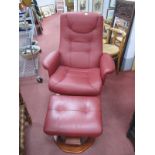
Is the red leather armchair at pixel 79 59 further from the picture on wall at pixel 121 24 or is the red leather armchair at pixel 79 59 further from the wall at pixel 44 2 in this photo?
the wall at pixel 44 2

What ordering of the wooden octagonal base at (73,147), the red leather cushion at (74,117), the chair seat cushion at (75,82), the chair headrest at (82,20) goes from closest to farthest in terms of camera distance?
the red leather cushion at (74,117)
the wooden octagonal base at (73,147)
the chair seat cushion at (75,82)
the chair headrest at (82,20)

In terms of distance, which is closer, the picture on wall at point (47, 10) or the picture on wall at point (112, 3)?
the picture on wall at point (112, 3)

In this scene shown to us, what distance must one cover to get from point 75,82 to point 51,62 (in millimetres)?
343

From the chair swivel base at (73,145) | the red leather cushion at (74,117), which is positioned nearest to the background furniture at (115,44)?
the red leather cushion at (74,117)

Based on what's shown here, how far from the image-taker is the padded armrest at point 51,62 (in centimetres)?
174

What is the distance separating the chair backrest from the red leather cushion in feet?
1.95

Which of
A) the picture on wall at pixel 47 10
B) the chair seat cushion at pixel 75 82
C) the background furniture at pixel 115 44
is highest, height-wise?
the picture on wall at pixel 47 10

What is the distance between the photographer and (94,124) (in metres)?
1.32

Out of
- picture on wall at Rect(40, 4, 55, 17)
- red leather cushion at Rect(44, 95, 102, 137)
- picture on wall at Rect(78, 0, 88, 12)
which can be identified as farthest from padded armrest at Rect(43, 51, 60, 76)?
picture on wall at Rect(40, 4, 55, 17)

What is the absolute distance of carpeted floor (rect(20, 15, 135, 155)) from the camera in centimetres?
153

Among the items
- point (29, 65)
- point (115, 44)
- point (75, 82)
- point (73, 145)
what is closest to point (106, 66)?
point (75, 82)

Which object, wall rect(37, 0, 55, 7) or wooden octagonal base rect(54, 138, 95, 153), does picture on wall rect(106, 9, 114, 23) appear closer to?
wooden octagonal base rect(54, 138, 95, 153)

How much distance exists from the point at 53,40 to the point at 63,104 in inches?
102
